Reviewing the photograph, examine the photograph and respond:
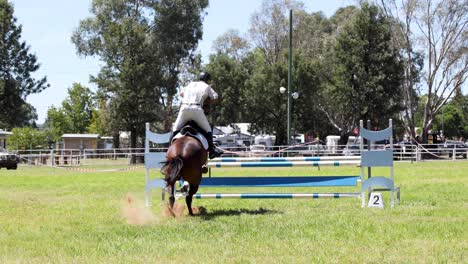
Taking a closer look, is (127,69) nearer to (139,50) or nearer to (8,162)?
(139,50)

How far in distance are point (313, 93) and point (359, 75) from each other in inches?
249

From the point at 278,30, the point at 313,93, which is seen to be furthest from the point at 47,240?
the point at 278,30

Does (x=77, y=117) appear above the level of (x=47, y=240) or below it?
above

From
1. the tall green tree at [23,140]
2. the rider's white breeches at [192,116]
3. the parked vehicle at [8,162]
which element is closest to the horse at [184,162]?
the rider's white breeches at [192,116]

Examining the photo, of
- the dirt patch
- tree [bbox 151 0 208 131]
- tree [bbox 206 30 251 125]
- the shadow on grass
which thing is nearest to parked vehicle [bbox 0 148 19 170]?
tree [bbox 151 0 208 131]

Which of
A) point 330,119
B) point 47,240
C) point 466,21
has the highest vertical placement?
point 466,21

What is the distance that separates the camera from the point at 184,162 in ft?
32.2

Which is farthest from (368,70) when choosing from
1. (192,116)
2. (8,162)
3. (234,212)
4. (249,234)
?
(249,234)

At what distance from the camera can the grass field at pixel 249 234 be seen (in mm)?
6578

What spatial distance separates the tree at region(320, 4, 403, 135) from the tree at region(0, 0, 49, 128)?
2665 cm

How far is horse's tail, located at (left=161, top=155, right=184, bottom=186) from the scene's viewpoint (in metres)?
9.61

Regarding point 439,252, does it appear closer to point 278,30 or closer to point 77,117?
point 278,30

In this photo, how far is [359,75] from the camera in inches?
2031

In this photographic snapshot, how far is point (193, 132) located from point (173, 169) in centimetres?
93
